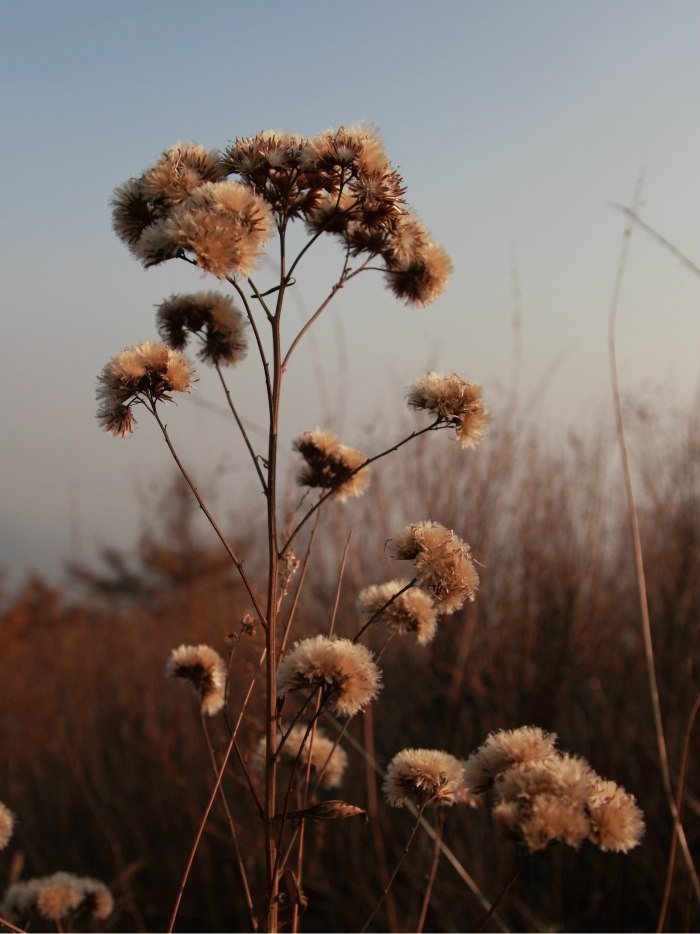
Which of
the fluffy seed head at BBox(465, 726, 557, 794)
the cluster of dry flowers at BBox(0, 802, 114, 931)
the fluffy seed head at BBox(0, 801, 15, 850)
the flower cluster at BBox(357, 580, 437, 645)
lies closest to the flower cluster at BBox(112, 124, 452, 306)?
the flower cluster at BBox(357, 580, 437, 645)

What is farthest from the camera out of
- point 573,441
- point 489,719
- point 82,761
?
point 82,761

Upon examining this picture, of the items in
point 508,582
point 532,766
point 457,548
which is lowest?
point 532,766

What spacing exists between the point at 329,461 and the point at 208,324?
33 centimetres

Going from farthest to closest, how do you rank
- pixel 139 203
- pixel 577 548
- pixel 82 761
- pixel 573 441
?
pixel 82 761
pixel 573 441
pixel 577 548
pixel 139 203

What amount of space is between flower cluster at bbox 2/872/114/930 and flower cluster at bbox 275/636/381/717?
3.45 ft

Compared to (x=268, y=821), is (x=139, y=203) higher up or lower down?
higher up

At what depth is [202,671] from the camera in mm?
1327

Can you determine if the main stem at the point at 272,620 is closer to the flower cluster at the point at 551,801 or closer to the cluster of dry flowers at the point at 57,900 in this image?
the flower cluster at the point at 551,801

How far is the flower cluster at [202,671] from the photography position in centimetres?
131

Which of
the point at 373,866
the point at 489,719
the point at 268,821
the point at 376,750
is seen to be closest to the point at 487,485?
the point at 489,719

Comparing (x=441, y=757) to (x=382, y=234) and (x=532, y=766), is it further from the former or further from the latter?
(x=382, y=234)

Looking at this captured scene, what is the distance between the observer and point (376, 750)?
321cm

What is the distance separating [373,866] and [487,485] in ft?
5.59

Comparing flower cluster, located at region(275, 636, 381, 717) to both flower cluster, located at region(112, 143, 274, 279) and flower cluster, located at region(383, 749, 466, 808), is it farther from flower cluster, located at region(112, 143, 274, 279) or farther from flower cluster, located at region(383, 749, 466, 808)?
flower cluster, located at region(112, 143, 274, 279)
